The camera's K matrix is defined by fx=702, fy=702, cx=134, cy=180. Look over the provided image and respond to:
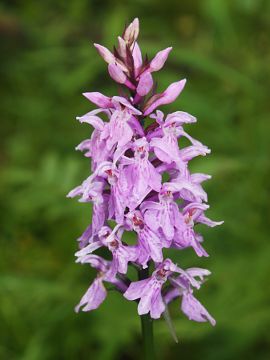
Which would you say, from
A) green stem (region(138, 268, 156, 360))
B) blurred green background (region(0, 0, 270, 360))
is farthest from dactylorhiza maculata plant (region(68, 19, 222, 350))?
blurred green background (region(0, 0, 270, 360))

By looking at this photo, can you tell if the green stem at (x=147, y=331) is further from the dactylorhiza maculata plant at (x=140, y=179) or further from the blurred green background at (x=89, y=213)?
the blurred green background at (x=89, y=213)

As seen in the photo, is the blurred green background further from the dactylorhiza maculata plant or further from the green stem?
the dactylorhiza maculata plant

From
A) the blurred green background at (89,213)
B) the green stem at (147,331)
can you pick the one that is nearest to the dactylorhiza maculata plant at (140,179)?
the green stem at (147,331)

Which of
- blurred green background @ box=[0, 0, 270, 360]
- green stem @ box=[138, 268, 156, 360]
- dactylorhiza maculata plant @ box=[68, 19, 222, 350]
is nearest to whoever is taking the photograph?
dactylorhiza maculata plant @ box=[68, 19, 222, 350]

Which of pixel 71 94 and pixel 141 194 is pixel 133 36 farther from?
pixel 71 94

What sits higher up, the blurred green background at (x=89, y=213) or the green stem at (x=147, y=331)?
the blurred green background at (x=89, y=213)

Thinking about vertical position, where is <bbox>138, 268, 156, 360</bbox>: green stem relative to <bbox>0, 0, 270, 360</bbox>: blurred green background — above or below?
below
